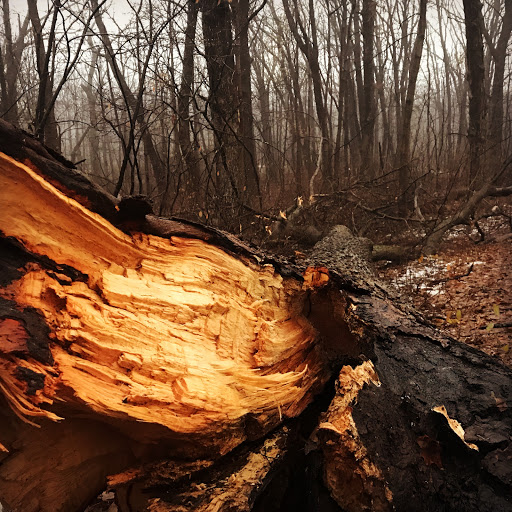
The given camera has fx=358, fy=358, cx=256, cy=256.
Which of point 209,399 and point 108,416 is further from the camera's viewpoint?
point 209,399

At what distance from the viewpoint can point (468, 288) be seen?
11.7 feet

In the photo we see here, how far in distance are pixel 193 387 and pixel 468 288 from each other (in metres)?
3.31

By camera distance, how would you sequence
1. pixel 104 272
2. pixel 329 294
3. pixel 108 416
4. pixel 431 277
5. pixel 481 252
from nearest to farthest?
pixel 108 416 < pixel 104 272 < pixel 329 294 < pixel 431 277 < pixel 481 252

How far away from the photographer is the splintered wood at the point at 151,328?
1.14 meters

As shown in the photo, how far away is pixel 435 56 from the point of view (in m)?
21.8

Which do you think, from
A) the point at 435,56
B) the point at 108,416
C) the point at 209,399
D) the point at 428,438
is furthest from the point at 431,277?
the point at 435,56

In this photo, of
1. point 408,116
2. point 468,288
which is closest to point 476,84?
point 408,116

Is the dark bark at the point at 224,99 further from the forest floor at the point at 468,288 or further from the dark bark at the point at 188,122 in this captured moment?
the forest floor at the point at 468,288

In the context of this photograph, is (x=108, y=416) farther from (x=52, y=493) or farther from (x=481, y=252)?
(x=481, y=252)

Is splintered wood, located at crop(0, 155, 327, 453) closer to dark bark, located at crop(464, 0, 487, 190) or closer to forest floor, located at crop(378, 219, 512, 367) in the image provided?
forest floor, located at crop(378, 219, 512, 367)

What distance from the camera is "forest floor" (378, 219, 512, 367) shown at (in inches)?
107

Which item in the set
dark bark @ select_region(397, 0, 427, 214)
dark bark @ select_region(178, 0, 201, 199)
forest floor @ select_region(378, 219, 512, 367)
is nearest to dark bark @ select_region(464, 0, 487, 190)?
dark bark @ select_region(397, 0, 427, 214)

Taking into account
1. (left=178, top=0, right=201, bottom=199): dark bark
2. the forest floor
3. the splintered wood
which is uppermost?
(left=178, top=0, right=201, bottom=199): dark bark

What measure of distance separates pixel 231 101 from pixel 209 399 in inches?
170
